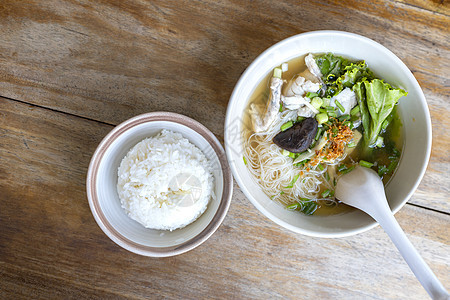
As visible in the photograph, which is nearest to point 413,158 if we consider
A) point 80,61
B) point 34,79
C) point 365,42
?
point 365,42

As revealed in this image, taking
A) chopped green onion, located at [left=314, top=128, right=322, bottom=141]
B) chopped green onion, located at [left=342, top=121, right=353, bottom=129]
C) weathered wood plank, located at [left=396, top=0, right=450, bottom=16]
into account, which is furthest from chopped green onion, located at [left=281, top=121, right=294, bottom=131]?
weathered wood plank, located at [left=396, top=0, right=450, bottom=16]

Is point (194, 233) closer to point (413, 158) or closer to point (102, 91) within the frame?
point (102, 91)

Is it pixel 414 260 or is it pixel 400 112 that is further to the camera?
pixel 400 112

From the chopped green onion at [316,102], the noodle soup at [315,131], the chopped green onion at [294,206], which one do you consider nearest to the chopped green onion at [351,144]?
the noodle soup at [315,131]

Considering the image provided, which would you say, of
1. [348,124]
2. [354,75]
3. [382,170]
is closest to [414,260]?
[382,170]

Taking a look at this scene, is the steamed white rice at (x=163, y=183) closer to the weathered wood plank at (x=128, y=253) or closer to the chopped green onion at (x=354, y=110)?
the weathered wood plank at (x=128, y=253)

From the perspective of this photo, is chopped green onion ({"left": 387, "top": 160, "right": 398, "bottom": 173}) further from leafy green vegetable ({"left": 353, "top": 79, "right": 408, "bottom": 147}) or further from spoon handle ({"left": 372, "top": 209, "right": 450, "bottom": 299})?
spoon handle ({"left": 372, "top": 209, "right": 450, "bottom": 299})

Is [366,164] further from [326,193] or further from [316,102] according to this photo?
[316,102]
